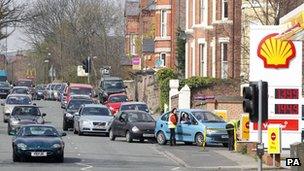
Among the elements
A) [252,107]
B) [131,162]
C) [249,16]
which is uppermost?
[249,16]

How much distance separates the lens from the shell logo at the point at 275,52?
93.6ft

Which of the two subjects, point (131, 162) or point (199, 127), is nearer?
point (131, 162)

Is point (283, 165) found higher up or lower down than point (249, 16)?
lower down

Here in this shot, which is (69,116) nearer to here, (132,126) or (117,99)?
(132,126)

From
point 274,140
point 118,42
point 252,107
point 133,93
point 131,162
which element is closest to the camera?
point 252,107

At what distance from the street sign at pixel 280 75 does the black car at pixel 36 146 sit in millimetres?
6464

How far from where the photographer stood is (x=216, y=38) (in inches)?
2250

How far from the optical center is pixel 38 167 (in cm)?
2908

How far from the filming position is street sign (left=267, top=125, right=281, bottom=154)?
91.4 feet

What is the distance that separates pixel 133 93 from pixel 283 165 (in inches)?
1971

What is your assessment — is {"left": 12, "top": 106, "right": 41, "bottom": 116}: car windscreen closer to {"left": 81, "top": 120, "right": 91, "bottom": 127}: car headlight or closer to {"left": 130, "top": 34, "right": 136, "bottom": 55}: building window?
{"left": 81, "top": 120, "right": 91, "bottom": 127}: car headlight

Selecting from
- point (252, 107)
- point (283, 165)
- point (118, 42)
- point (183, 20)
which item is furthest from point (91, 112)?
point (118, 42)

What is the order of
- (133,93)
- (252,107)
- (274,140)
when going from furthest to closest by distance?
(133,93)
(274,140)
(252,107)

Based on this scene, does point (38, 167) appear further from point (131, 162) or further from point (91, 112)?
point (91, 112)
